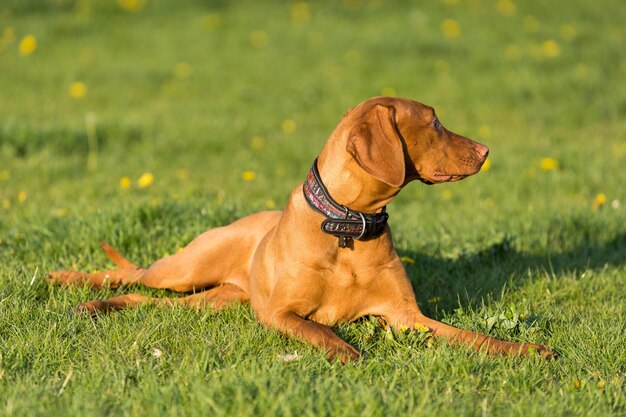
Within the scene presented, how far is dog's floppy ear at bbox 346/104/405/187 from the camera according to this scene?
3.46 metres

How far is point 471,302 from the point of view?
4418 millimetres

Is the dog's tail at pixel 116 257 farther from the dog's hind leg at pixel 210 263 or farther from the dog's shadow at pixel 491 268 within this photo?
the dog's shadow at pixel 491 268

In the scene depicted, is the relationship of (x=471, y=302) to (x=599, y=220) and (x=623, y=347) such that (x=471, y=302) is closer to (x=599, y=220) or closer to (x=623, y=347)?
(x=623, y=347)

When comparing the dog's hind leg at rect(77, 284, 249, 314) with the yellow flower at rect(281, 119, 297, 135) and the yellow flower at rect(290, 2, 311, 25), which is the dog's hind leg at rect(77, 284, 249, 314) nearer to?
the yellow flower at rect(281, 119, 297, 135)

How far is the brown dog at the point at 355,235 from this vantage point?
3.58m

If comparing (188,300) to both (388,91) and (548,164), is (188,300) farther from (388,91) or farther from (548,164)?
(388,91)

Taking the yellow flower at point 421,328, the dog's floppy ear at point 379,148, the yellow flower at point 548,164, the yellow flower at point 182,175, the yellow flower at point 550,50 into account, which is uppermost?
the dog's floppy ear at point 379,148

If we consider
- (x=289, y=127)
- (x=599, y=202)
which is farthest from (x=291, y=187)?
(x=599, y=202)

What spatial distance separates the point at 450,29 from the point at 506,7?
1707mm

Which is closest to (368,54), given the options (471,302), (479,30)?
(479,30)

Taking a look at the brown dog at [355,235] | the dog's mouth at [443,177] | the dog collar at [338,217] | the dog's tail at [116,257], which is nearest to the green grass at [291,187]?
the brown dog at [355,235]

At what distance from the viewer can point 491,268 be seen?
17.0 feet

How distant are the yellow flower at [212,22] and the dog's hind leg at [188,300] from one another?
870 centimetres

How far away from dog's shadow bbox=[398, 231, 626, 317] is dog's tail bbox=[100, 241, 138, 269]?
1.69 metres
